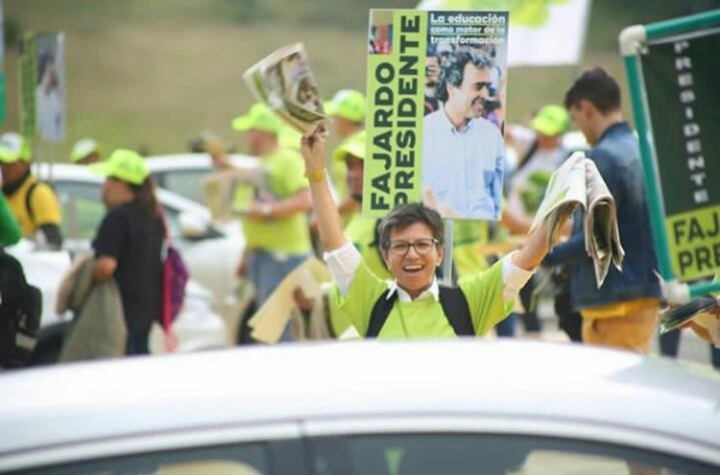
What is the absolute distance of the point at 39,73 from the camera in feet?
50.8

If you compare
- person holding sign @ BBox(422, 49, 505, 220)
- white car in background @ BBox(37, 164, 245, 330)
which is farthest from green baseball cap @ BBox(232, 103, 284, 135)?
person holding sign @ BBox(422, 49, 505, 220)

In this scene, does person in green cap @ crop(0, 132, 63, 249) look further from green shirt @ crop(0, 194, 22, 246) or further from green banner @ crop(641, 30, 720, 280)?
green banner @ crop(641, 30, 720, 280)

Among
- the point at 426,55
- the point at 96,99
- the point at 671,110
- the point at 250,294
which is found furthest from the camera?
the point at 96,99

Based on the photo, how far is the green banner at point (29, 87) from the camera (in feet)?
50.8

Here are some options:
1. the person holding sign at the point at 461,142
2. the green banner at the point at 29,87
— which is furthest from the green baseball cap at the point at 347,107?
the person holding sign at the point at 461,142

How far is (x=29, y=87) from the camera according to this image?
15.6m

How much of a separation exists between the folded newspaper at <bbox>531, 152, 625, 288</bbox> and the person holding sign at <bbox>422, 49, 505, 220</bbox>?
4.12 ft

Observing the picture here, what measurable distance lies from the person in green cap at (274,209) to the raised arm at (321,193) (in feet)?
21.4

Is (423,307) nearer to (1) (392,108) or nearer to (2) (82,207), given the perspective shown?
(1) (392,108)

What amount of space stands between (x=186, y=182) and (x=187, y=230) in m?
2.59

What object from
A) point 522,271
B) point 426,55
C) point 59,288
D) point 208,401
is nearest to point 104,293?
point 59,288

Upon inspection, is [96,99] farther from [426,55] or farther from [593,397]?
[593,397]

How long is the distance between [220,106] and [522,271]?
87.6 ft

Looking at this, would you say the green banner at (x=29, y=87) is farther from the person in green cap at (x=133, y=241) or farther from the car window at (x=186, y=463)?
the car window at (x=186, y=463)
